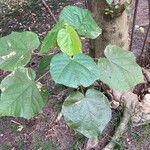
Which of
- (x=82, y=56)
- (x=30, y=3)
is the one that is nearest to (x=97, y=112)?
(x=82, y=56)

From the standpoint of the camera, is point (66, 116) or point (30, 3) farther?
point (30, 3)

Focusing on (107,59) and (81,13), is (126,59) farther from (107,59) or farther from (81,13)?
(81,13)

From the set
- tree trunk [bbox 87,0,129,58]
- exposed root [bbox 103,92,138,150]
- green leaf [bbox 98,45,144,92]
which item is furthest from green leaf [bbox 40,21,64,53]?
exposed root [bbox 103,92,138,150]

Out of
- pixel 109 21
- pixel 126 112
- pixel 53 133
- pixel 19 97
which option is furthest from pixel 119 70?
pixel 53 133

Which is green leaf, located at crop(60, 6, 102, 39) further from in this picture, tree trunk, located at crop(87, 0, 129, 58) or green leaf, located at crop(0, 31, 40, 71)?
tree trunk, located at crop(87, 0, 129, 58)

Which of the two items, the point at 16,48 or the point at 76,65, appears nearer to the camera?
the point at 76,65

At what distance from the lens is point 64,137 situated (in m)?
2.08

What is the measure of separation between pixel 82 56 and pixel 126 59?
24cm

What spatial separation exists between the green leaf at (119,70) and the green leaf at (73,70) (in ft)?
0.41

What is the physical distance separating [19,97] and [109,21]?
2.52ft

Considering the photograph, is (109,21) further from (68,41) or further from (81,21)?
(68,41)

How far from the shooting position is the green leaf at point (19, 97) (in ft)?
4.37

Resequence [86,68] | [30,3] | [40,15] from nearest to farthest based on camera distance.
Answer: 1. [86,68]
2. [40,15]
3. [30,3]

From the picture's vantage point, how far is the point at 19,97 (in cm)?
133
